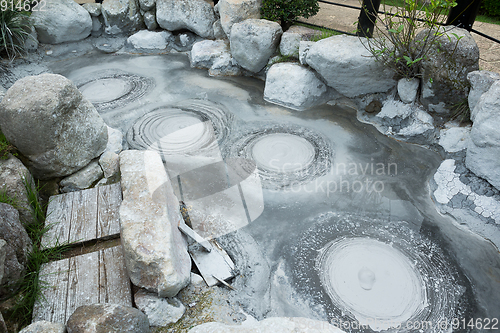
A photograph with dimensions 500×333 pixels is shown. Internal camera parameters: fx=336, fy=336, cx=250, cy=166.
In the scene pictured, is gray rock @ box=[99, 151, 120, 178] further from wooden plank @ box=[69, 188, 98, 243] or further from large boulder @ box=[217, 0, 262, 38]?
large boulder @ box=[217, 0, 262, 38]

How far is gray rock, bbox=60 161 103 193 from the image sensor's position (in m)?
2.72

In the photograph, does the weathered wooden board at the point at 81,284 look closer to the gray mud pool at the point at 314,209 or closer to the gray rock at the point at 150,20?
the gray mud pool at the point at 314,209

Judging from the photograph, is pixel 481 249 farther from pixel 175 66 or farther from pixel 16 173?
pixel 175 66

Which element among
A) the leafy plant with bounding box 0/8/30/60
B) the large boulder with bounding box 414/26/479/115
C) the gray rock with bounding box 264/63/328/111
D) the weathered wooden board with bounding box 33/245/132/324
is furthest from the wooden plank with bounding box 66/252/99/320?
the leafy plant with bounding box 0/8/30/60

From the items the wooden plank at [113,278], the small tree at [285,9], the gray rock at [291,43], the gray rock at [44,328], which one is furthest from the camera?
the small tree at [285,9]

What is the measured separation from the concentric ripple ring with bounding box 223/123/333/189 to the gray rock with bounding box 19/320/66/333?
1.89 m

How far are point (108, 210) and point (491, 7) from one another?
7275 mm

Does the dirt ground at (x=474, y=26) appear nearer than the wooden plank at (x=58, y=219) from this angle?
No

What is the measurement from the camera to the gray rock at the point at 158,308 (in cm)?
188

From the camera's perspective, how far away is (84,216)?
245cm

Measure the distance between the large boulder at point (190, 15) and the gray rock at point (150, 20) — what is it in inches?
8.4

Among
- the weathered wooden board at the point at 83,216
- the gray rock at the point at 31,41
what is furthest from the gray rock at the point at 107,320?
the gray rock at the point at 31,41

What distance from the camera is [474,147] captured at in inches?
116

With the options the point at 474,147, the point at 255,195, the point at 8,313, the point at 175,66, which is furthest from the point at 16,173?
the point at 474,147
